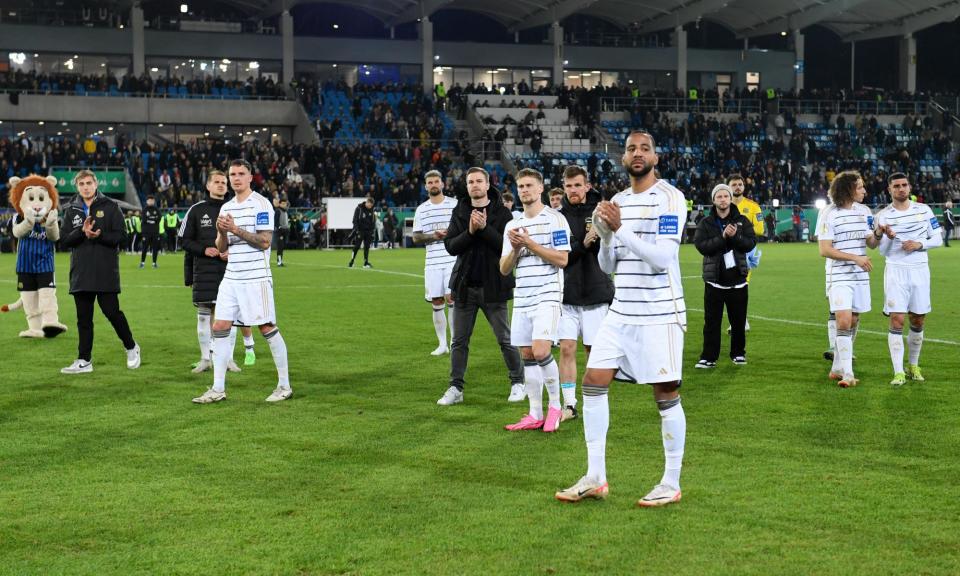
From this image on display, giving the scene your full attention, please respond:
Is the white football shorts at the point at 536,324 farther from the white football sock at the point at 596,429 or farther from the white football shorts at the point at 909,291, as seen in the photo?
the white football shorts at the point at 909,291

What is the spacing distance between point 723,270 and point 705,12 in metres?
54.2

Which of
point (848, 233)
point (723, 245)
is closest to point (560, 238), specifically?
point (848, 233)

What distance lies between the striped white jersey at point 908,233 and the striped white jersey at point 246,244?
603 centimetres

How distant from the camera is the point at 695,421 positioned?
31.3 feet

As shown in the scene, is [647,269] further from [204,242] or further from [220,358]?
[204,242]

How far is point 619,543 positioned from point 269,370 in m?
7.57

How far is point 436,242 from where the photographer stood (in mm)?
13703

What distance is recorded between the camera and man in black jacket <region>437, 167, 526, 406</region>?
10.1m

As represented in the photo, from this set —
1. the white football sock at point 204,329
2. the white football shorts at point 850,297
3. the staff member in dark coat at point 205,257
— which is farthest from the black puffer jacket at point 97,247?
the white football shorts at point 850,297

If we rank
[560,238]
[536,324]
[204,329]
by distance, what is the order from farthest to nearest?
[204,329] → [536,324] → [560,238]

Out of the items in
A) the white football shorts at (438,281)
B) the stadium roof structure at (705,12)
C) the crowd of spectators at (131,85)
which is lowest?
the white football shorts at (438,281)

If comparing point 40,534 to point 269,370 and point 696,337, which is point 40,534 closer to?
point 269,370

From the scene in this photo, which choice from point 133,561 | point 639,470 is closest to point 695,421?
point 639,470

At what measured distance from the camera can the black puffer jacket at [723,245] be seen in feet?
42.4
